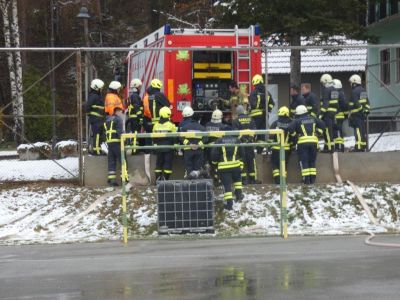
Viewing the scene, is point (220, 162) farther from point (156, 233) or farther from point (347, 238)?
point (347, 238)

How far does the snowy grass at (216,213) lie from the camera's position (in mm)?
13359

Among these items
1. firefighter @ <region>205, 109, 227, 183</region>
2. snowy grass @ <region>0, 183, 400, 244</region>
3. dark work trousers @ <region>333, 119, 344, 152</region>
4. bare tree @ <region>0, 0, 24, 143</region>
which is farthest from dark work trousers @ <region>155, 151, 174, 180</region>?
bare tree @ <region>0, 0, 24, 143</region>

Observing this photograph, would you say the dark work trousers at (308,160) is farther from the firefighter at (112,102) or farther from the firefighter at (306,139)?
the firefighter at (112,102)

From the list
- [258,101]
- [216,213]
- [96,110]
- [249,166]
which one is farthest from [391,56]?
[216,213]

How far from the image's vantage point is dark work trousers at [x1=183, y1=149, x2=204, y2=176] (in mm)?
14773

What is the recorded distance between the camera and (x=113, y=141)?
50.5 feet

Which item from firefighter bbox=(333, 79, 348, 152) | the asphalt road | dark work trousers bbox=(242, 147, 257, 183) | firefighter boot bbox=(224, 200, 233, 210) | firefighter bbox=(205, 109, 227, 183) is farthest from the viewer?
firefighter bbox=(333, 79, 348, 152)

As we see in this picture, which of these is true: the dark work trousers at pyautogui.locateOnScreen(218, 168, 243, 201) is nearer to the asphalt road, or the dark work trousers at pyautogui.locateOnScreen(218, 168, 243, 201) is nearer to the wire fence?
the asphalt road

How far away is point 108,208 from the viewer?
14461 millimetres

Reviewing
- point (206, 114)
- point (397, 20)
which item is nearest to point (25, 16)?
point (397, 20)

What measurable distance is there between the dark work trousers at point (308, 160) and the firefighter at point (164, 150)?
2657 millimetres

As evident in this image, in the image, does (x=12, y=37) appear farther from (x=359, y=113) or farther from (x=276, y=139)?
(x=359, y=113)

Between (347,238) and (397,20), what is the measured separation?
19.9 metres

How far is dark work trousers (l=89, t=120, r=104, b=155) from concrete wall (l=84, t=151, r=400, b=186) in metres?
0.55
